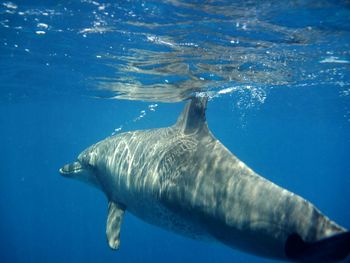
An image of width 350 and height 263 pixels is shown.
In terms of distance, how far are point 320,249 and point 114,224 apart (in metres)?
6.25

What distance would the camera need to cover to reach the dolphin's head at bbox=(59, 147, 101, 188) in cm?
1155

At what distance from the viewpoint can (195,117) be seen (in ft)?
30.5

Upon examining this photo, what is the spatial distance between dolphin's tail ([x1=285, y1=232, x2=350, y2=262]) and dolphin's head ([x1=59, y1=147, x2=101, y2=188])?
25.4 ft

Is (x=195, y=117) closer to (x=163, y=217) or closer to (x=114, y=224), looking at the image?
(x=163, y=217)

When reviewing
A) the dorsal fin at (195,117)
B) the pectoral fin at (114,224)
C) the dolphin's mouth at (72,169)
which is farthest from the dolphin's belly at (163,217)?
the dolphin's mouth at (72,169)

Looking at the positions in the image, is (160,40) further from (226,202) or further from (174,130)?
(226,202)

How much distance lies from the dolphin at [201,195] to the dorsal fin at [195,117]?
0.03 meters

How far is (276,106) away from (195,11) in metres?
27.6

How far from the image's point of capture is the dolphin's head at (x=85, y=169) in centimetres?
1155

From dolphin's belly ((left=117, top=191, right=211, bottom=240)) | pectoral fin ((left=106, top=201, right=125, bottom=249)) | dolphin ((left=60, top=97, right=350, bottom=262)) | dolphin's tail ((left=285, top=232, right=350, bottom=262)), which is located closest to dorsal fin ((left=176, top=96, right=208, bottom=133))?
dolphin ((left=60, top=97, right=350, bottom=262))

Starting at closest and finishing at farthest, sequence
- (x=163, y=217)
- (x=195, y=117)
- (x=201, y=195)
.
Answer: (x=201, y=195) → (x=163, y=217) → (x=195, y=117)

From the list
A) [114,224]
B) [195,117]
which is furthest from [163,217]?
[195,117]

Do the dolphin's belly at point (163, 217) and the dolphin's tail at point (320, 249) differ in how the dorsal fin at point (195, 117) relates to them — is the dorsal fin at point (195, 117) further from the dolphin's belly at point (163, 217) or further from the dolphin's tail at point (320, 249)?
the dolphin's tail at point (320, 249)

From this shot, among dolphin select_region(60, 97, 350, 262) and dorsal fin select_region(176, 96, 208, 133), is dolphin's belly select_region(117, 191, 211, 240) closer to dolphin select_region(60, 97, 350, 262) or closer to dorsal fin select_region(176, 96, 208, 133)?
dolphin select_region(60, 97, 350, 262)
